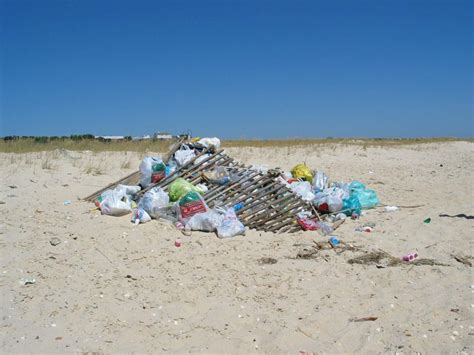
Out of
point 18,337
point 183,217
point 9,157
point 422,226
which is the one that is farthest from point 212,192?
point 9,157

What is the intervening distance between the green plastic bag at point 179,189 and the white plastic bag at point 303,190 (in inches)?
56.4

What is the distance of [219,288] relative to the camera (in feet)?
11.9

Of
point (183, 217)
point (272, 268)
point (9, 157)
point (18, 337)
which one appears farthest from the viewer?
point (9, 157)

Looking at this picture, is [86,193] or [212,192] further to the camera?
[86,193]

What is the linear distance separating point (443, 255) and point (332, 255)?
1.10m

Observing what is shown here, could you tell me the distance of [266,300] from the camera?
3439 millimetres

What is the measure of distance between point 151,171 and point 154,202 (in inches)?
31.4

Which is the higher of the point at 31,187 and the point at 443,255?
the point at 31,187

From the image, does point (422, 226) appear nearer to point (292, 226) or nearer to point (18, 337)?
point (292, 226)

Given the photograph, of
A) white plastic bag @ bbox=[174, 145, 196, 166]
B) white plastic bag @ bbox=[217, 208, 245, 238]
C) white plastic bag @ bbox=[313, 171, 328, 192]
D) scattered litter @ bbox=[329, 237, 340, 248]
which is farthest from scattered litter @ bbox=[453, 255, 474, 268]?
white plastic bag @ bbox=[174, 145, 196, 166]

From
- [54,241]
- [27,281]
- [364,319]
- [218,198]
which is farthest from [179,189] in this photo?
[364,319]

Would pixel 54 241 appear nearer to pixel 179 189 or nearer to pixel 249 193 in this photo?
pixel 179 189

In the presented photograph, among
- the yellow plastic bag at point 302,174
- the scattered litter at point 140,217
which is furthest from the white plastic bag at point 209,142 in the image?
the scattered litter at point 140,217

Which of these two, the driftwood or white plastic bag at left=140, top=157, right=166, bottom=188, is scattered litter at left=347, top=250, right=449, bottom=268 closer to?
the driftwood
